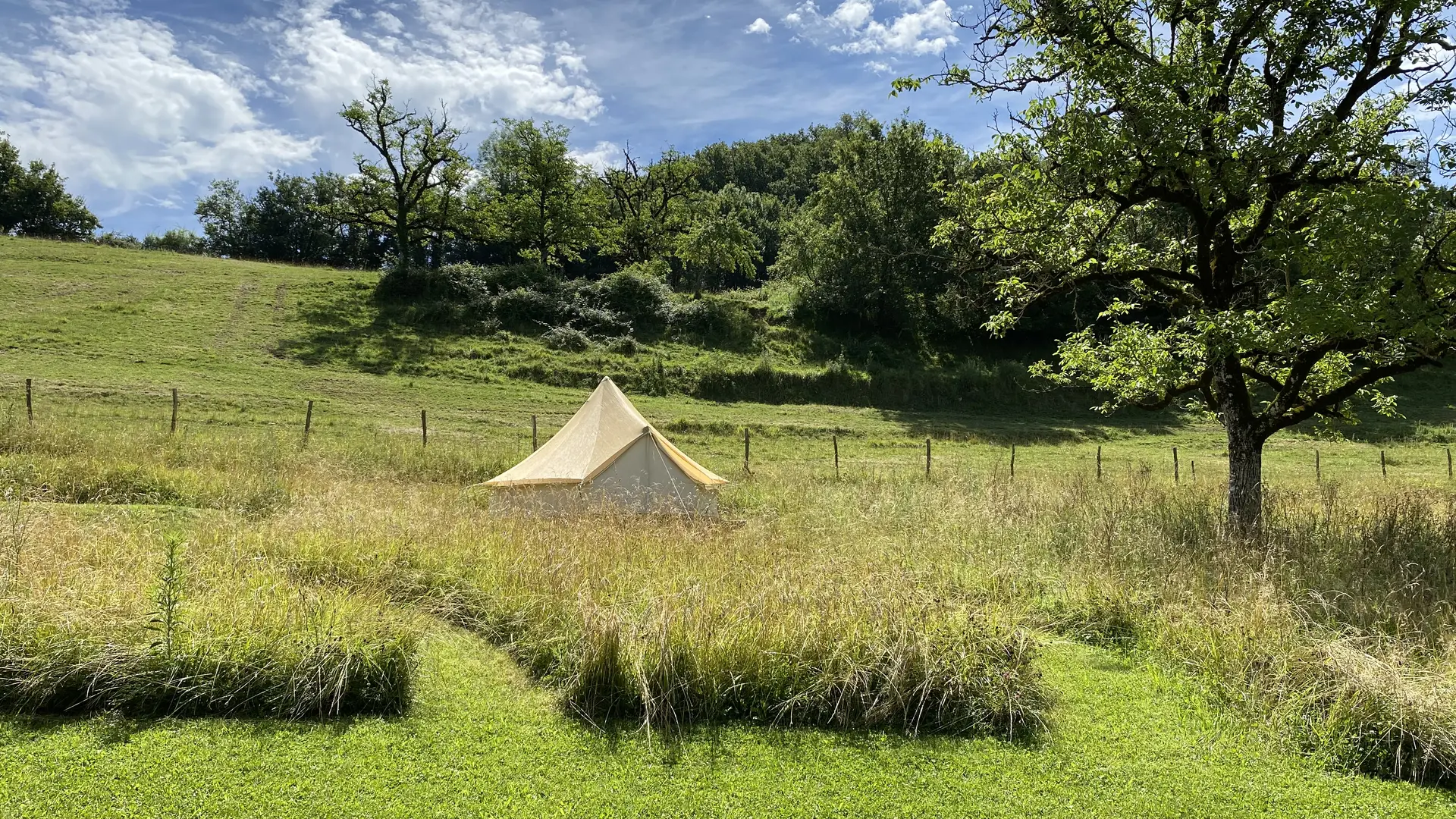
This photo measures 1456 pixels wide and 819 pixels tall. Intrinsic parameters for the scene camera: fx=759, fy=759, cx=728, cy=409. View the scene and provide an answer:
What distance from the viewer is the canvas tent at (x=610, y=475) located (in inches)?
491

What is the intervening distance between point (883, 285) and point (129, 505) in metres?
38.3

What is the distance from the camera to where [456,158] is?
4566 cm

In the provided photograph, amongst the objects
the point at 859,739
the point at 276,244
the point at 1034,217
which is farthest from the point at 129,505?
the point at 276,244

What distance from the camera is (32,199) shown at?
64875 millimetres

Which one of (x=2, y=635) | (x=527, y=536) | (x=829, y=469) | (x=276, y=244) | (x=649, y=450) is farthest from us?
(x=276, y=244)

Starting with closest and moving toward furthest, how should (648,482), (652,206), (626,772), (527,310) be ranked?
(626,772) → (648,482) → (527,310) → (652,206)

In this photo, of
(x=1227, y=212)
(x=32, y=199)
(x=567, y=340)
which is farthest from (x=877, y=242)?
(x=32, y=199)

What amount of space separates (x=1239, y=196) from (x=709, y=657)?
9.43 metres

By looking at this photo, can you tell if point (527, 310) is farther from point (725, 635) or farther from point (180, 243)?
point (180, 243)

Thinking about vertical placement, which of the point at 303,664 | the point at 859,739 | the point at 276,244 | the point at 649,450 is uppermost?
the point at 276,244

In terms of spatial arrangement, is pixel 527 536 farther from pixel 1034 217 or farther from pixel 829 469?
pixel 829 469

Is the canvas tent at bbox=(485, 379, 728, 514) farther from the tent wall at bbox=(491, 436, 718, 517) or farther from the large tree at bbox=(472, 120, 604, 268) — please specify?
the large tree at bbox=(472, 120, 604, 268)

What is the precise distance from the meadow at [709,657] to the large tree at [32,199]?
7232cm

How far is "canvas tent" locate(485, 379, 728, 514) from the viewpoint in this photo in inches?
491
